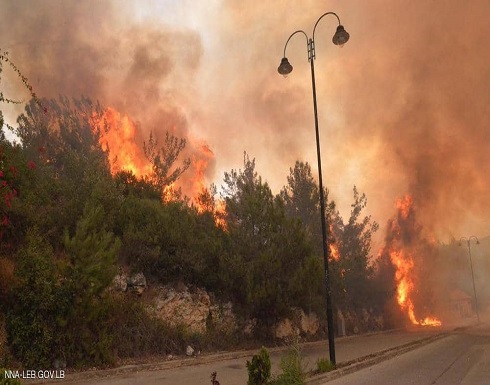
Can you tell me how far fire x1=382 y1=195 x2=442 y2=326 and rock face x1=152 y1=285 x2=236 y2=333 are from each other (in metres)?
28.7

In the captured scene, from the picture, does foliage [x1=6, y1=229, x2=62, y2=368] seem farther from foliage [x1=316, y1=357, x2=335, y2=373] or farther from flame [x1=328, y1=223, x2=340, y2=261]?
flame [x1=328, y1=223, x2=340, y2=261]

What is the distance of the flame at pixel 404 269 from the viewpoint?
42250 millimetres

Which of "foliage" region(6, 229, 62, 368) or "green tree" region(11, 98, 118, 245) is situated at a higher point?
"green tree" region(11, 98, 118, 245)

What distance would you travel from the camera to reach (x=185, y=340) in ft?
47.7

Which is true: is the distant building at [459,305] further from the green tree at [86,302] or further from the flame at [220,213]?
the green tree at [86,302]

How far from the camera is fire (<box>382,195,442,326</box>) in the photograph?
42.4m

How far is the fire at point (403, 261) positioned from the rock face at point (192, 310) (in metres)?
28.7

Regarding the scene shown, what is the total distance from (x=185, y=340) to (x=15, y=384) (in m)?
10.9

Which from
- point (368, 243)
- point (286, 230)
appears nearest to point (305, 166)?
point (368, 243)

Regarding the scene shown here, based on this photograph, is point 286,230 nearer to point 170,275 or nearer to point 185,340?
point 170,275

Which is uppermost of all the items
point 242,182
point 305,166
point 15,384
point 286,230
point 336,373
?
point 305,166

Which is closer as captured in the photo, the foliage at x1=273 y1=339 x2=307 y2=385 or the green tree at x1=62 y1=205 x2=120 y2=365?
the foliage at x1=273 y1=339 x2=307 y2=385

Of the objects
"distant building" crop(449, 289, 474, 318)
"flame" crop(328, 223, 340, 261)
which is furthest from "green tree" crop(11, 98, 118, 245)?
"distant building" crop(449, 289, 474, 318)

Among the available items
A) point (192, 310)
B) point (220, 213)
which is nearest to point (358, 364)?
point (192, 310)
